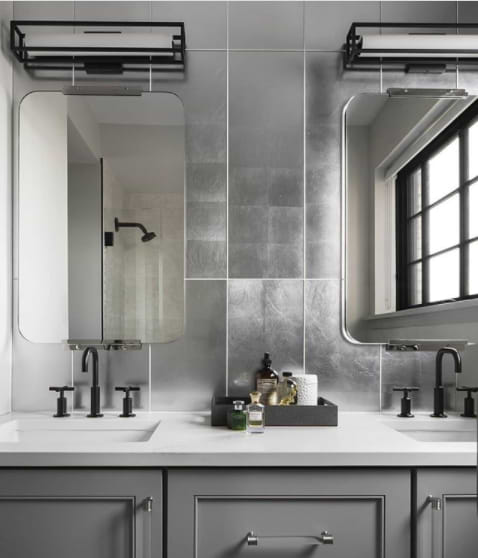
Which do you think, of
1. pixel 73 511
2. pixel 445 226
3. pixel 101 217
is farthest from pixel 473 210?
pixel 73 511

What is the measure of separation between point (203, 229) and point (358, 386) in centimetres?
80

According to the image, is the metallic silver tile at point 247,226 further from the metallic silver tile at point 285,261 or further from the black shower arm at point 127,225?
the black shower arm at point 127,225

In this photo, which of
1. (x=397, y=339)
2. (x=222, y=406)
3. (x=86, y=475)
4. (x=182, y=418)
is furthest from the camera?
(x=397, y=339)

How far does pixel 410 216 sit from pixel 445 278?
0.26 m

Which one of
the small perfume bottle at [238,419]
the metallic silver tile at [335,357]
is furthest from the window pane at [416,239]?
the small perfume bottle at [238,419]

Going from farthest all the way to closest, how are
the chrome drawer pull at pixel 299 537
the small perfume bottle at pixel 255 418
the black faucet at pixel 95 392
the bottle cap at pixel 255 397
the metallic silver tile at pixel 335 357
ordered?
1. the metallic silver tile at pixel 335 357
2. the black faucet at pixel 95 392
3. the bottle cap at pixel 255 397
4. the small perfume bottle at pixel 255 418
5. the chrome drawer pull at pixel 299 537

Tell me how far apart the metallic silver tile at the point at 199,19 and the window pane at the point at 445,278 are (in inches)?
44.1

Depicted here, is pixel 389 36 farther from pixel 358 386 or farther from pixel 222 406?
pixel 222 406

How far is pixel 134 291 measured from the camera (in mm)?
1961

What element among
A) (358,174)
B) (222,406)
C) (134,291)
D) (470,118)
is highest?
(470,118)

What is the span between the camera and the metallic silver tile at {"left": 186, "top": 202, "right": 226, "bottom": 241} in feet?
6.53

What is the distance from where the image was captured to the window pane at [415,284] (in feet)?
6.46

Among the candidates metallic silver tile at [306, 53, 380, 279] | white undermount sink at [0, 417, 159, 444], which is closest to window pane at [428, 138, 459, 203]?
metallic silver tile at [306, 53, 380, 279]

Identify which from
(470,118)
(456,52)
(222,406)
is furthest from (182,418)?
(456,52)
